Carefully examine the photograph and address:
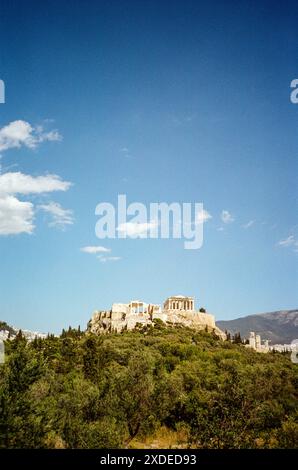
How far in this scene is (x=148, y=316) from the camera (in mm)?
81500

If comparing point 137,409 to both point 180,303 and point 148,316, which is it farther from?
point 180,303

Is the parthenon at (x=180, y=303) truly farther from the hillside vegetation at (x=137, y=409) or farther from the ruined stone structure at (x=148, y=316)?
the hillside vegetation at (x=137, y=409)

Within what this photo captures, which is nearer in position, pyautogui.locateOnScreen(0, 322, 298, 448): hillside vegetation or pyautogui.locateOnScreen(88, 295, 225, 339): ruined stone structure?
pyautogui.locateOnScreen(0, 322, 298, 448): hillside vegetation

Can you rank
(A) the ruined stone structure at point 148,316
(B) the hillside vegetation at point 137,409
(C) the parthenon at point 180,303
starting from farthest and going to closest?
(C) the parthenon at point 180,303 < (A) the ruined stone structure at point 148,316 < (B) the hillside vegetation at point 137,409

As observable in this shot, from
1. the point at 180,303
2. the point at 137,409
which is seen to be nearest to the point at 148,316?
the point at 180,303

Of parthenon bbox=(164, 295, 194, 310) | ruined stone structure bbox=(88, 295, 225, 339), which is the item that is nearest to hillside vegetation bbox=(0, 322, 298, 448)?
ruined stone structure bbox=(88, 295, 225, 339)

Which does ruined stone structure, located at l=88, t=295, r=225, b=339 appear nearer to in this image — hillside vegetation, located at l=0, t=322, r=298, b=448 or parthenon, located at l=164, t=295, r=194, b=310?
parthenon, located at l=164, t=295, r=194, b=310

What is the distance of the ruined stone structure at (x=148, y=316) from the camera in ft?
263

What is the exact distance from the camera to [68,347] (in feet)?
146

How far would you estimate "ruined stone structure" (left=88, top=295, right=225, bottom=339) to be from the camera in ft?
263

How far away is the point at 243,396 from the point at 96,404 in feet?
25.9

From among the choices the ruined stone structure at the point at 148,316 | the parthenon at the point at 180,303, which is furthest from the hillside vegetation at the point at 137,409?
the parthenon at the point at 180,303
